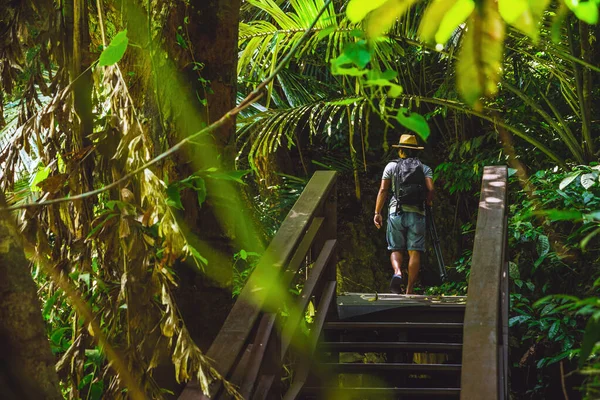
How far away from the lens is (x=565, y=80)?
328 inches

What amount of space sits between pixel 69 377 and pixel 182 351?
2.14 feet

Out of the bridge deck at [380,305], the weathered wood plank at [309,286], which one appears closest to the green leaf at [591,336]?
the weathered wood plank at [309,286]

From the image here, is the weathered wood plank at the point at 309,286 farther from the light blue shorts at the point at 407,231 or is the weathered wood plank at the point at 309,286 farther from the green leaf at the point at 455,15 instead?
the green leaf at the point at 455,15

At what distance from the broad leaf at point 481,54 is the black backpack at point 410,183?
607 cm

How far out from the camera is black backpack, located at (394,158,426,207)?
25.0ft

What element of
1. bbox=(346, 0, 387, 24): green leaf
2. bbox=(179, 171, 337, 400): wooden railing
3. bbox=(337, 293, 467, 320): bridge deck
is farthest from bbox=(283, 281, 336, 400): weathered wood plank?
bbox=(346, 0, 387, 24): green leaf

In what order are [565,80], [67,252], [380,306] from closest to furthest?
[67,252] < [380,306] < [565,80]

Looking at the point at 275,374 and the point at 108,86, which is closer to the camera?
the point at 108,86

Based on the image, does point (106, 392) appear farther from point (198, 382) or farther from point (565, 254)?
point (565, 254)

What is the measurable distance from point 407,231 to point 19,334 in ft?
18.6

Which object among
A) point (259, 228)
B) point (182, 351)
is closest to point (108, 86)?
point (182, 351)

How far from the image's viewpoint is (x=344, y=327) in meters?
5.67

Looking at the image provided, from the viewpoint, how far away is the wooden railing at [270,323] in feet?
11.7

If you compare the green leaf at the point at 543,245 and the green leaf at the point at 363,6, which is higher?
the green leaf at the point at 363,6
